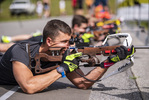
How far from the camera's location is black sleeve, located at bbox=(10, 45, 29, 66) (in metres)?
3.88

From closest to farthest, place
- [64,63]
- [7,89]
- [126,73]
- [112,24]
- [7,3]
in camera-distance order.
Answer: [64,63], [7,89], [126,73], [112,24], [7,3]

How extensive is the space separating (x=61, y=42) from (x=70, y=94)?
0.76 meters

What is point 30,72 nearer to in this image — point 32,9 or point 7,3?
point 32,9

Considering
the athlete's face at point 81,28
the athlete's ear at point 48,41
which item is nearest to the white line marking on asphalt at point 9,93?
the athlete's ear at point 48,41

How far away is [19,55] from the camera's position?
3922 millimetres

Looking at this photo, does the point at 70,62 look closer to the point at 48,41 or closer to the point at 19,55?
the point at 48,41

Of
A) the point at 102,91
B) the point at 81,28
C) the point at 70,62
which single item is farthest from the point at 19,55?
the point at 81,28

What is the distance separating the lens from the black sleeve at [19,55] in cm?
388

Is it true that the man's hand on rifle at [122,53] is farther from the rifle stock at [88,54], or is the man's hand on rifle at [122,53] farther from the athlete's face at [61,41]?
the athlete's face at [61,41]

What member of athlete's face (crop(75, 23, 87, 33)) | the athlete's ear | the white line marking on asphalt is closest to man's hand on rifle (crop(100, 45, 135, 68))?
the athlete's ear

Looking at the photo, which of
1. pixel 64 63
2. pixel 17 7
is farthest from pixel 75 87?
pixel 17 7

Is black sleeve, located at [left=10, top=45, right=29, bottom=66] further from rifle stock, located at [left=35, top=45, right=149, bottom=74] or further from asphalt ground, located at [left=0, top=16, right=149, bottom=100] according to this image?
asphalt ground, located at [left=0, top=16, right=149, bottom=100]

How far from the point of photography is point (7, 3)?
50531mm

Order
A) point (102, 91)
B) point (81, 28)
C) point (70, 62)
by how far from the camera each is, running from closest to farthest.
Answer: point (70, 62) → point (102, 91) → point (81, 28)
